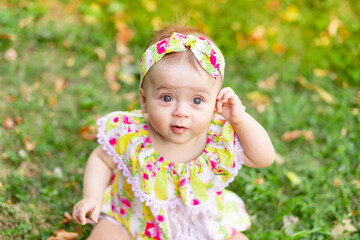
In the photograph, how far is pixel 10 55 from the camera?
11.1 ft

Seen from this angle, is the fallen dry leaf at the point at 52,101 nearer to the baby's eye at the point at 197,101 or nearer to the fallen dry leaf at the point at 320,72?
the baby's eye at the point at 197,101

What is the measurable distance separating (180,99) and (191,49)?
23 centimetres

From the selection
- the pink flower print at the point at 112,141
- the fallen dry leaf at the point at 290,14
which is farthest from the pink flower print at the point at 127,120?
the fallen dry leaf at the point at 290,14

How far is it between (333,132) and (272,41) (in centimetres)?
120

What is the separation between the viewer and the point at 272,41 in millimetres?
3941

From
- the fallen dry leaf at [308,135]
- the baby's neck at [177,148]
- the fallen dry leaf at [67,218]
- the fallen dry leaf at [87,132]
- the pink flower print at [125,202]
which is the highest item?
the baby's neck at [177,148]

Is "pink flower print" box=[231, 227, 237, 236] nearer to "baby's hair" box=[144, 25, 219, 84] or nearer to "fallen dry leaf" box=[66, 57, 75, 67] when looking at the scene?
"baby's hair" box=[144, 25, 219, 84]

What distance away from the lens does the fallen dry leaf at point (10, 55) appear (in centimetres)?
337

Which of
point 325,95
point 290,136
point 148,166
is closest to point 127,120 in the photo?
point 148,166

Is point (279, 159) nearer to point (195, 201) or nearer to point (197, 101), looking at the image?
point (195, 201)

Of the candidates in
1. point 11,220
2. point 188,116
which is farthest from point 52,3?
point 188,116

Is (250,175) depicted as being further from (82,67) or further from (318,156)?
(82,67)

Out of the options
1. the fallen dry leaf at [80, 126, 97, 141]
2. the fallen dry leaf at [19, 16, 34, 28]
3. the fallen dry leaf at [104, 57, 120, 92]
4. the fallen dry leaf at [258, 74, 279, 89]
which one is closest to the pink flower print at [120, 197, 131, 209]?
the fallen dry leaf at [80, 126, 97, 141]

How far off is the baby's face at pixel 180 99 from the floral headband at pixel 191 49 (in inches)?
1.4
